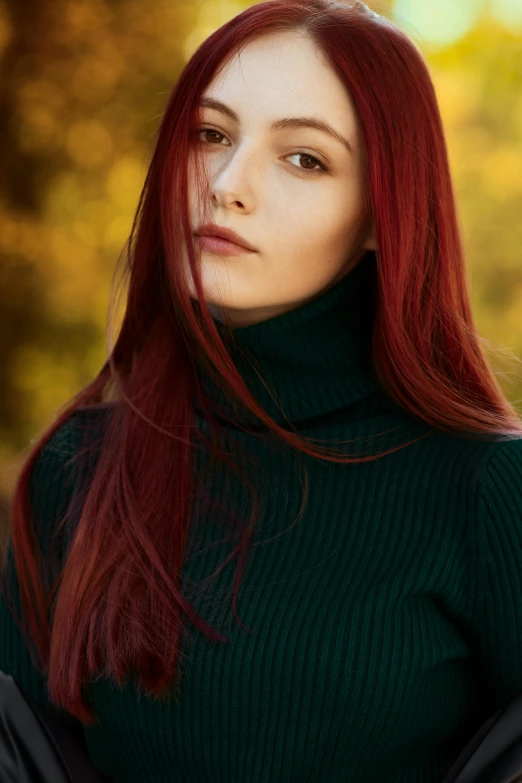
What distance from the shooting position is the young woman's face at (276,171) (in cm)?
121

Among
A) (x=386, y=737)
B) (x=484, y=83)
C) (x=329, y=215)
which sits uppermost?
(x=484, y=83)

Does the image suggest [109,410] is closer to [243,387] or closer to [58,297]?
[243,387]

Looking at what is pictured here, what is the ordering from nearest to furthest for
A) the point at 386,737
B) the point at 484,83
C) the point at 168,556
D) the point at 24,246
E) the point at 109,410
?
the point at 386,737, the point at 168,556, the point at 109,410, the point at 24,246, the point at 484,83

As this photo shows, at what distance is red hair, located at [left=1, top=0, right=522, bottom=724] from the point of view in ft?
4.03

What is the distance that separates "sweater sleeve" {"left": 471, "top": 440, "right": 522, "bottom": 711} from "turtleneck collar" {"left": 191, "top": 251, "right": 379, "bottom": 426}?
0.79 ft

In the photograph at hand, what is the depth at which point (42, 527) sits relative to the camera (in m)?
1.42

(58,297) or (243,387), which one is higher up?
(58,297)

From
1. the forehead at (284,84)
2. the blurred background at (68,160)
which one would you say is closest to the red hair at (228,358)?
the forehead at (284,84)

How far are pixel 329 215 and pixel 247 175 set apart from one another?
0.12 m

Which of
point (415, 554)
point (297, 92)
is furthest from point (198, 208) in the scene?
point (415, 554)

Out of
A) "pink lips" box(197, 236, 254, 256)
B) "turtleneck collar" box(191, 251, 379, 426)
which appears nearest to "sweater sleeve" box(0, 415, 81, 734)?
"turtleneck collar" box(191, 251, 379, 426)

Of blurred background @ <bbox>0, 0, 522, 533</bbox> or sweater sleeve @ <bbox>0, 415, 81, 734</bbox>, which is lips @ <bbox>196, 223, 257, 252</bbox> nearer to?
sweater sleeve @ <bbox>0, 415, 81, 734</bbox>

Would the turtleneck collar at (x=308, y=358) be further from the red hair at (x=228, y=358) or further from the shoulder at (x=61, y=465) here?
the shoulder at (x=61, y=465)

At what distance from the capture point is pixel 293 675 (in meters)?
1.17
